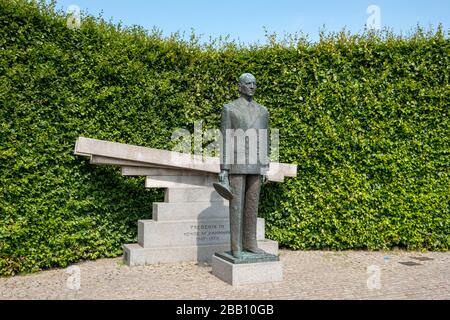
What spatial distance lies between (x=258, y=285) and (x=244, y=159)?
1.81 metres

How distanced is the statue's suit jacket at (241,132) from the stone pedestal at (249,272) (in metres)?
1.34

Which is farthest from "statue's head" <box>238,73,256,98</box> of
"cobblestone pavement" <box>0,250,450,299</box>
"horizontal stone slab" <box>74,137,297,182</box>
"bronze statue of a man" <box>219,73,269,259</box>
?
"cobblestone pavement" <box>0,250,450,299</box>

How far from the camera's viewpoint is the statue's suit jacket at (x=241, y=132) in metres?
5.64

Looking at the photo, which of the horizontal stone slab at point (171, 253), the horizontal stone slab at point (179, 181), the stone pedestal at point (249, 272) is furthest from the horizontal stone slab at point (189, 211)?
the stone pedestal at point (249, 272)

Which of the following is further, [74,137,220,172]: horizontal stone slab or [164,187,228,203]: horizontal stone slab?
[164,187,228,203]: horizontal stone slab

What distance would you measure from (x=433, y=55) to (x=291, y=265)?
17.6 feet

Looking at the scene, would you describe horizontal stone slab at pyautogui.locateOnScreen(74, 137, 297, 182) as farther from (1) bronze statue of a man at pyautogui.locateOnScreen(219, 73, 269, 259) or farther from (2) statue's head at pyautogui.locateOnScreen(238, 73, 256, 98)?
(2) statue's head at pyautogui.locateOnScreen(238, 73, 256, 98)

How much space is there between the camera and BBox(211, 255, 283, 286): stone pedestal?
Answer: 543 centimetres

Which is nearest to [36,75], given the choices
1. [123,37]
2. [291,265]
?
[123,37]

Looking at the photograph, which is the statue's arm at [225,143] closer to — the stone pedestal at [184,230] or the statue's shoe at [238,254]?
the statue's shoe at [238,254]

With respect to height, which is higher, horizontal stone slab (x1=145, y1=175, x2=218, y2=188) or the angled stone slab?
the angled stone slab

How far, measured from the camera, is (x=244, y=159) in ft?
18.5

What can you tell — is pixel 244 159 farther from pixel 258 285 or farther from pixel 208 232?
pixel 208 232

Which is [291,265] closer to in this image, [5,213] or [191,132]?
[191,132]
